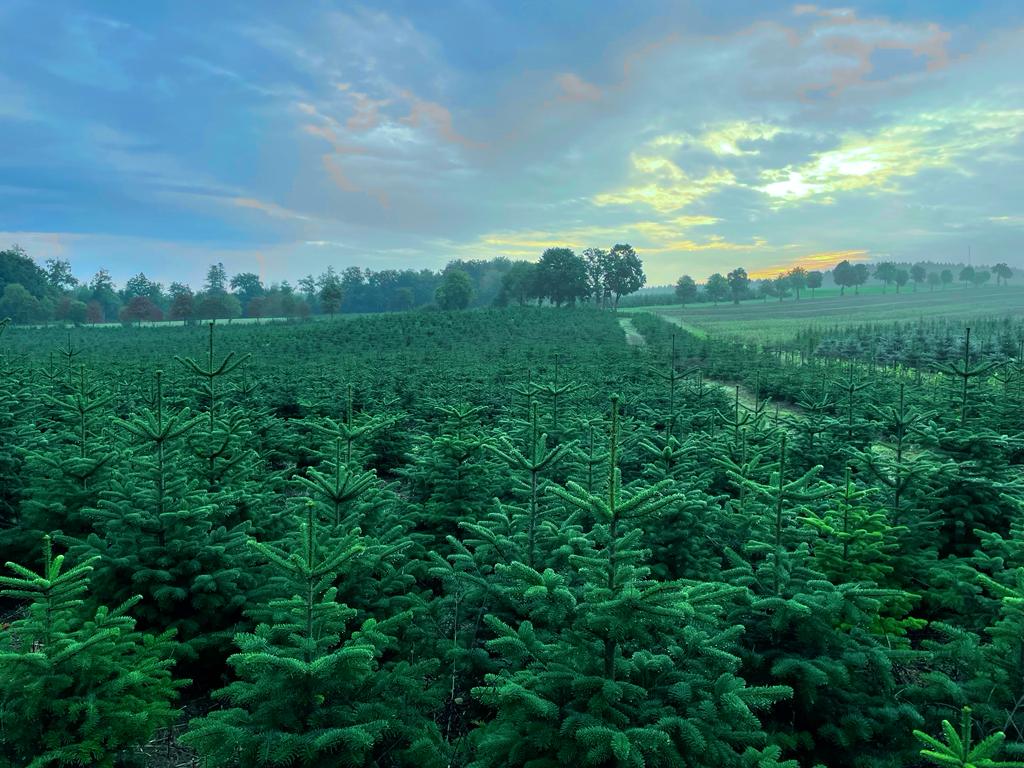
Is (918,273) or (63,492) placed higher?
(918,273)

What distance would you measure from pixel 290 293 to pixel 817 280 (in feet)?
359

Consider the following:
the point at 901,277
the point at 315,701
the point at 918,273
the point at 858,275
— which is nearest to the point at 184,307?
the point at 315,701

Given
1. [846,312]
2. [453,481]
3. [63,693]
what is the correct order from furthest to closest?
[846,312]
[453,481]
[63,693]

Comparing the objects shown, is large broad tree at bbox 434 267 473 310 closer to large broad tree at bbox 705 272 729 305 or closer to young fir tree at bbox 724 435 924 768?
large broad tree at bbox 705 272 729 305

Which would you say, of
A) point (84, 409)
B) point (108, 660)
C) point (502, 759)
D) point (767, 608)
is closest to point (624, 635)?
point (502, 759)

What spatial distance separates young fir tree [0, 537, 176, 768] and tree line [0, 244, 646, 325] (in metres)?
78.6

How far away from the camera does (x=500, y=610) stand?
5785 millimetres

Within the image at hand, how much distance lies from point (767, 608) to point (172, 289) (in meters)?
143

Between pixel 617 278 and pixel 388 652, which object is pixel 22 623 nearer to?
pixel 388 652

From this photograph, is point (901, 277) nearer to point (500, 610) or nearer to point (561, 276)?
point (561, 276)

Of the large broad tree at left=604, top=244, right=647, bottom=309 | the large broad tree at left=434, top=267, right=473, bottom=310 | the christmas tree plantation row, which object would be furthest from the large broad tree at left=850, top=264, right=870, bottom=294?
the christmas tree plantation row

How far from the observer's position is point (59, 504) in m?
7.45

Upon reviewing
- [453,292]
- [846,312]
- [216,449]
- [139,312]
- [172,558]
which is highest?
[453,292]

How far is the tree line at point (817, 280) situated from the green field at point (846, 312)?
13.4 metres
